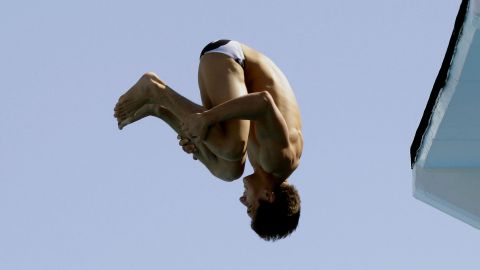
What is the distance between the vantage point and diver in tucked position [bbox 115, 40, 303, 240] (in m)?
12.1

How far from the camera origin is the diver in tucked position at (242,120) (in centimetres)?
1209

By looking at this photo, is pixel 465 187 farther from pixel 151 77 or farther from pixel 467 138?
pixel 151 77

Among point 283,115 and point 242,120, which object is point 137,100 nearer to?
point 242,120

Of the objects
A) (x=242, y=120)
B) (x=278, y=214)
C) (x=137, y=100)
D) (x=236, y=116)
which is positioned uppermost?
(x=236, y=116)

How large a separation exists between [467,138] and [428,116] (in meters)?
0.40

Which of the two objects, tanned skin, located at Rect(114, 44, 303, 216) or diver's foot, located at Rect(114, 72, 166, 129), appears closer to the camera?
tanned skin, located at Rect(114, 44, 303, 216)

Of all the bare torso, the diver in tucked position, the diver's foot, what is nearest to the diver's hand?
the diver in tucked position

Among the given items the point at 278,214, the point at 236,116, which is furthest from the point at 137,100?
the point at 278,214

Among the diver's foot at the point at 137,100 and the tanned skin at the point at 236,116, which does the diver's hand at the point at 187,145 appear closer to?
the tanned skin at the point at 236,116

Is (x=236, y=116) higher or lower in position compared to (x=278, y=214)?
higher

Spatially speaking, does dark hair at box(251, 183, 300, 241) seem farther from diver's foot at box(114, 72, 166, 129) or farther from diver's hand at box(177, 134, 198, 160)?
diver's foot at box(114, 72, 166, 129)

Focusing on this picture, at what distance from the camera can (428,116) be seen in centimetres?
1296

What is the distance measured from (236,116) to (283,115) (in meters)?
0.66

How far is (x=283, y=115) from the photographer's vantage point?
12492 mm
